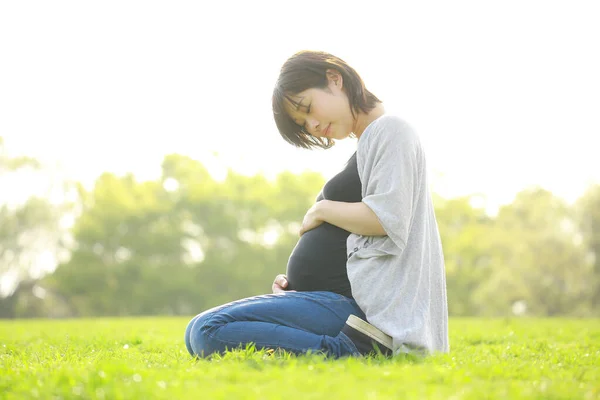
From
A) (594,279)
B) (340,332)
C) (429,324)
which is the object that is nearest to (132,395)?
(340,332)

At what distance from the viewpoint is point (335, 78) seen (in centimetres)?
371

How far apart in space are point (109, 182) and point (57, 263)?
5.14 m

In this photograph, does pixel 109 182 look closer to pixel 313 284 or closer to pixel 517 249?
pixel 517 249

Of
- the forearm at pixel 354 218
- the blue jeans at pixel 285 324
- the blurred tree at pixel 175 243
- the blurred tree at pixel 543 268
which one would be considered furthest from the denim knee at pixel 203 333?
the blurred tree at pixel 175 243

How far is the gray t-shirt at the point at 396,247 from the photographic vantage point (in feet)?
11.0

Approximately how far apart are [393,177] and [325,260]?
658 millimetres

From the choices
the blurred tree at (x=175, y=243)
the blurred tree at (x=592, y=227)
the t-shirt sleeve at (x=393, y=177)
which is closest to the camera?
the t-shirt sleeve at (x=393, y=177)

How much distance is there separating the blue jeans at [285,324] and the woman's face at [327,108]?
99 cm

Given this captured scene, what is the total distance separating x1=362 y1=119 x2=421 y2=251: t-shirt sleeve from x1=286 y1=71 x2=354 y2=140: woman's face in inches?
→ 13.4

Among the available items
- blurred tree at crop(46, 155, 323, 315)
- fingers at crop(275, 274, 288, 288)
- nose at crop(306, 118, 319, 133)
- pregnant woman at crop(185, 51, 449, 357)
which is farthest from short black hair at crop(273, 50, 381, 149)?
blurred tree at crop(46, 155, 323, 315)

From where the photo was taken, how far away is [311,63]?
145 inches

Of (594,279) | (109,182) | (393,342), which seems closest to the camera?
(393,342)

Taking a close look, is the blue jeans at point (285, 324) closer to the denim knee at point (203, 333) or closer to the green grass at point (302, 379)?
the denim knee at point (203, 333)

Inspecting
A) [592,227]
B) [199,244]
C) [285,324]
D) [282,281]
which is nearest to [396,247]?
[285,324]
